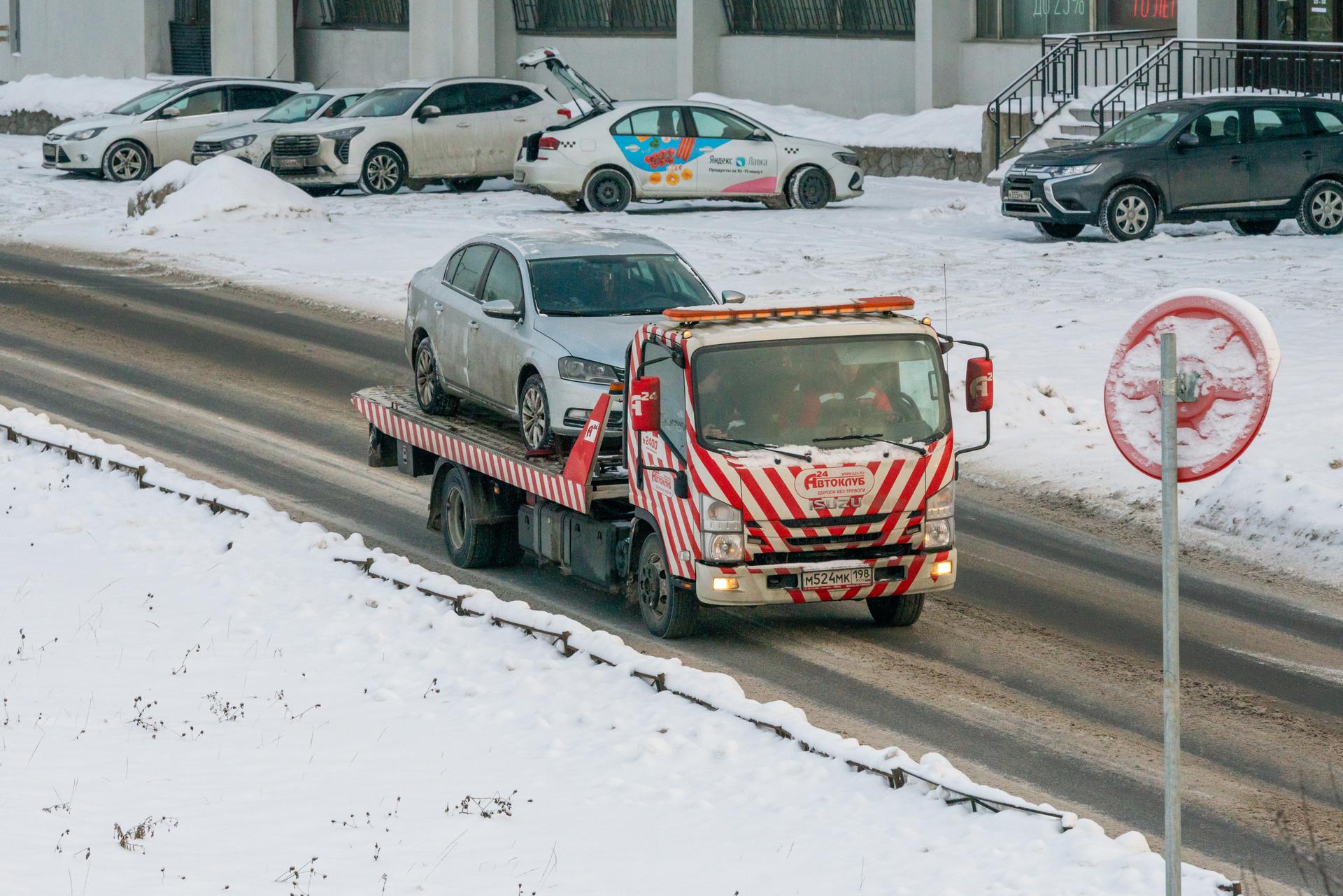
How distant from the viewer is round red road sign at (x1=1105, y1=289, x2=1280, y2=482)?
582 centimetres

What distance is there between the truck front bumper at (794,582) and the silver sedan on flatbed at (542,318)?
2.07 meters

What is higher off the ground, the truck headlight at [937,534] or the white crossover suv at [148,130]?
the white crossover suv at [148,130]

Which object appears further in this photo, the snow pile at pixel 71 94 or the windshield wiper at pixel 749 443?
the snow pile at pixel 71 94

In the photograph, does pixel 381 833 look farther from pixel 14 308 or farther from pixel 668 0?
pixel 668 0

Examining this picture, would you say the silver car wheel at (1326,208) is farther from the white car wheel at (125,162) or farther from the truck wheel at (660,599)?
the white car wheel at (125,162)

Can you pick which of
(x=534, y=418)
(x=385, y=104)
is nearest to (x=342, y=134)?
(x=385, y=104)

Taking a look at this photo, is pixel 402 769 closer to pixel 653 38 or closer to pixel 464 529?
pixel 464 529

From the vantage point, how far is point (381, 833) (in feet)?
26.1

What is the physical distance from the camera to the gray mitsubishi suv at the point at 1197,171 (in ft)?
83.5

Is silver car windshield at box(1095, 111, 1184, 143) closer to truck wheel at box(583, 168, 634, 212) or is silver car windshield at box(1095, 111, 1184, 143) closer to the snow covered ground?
the snow covered ground

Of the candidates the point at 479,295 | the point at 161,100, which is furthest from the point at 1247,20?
the point at 479,295

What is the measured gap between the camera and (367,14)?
156 feet

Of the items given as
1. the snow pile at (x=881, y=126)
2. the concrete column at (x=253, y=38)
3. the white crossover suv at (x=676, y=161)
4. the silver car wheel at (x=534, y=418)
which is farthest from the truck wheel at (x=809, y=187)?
the concrete column at (x=253, y=38)

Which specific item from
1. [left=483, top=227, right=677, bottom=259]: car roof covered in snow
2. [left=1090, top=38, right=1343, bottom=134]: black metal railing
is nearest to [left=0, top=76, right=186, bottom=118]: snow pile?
[left=1090, top=38, right=1343, bottom=134]: black metal railing
